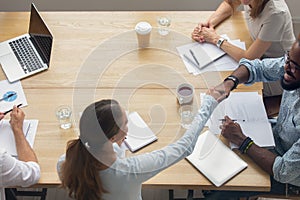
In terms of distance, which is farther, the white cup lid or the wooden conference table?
the white cup lid

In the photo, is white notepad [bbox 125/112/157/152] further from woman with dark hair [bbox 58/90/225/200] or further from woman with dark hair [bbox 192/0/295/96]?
woman with dark hair [bbox 192/0/295/96]

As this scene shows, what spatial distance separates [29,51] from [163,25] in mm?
673

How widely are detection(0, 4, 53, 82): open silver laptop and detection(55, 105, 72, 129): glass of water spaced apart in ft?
0.95

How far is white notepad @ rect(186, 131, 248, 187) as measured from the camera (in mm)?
1796

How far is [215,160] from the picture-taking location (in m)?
1.85

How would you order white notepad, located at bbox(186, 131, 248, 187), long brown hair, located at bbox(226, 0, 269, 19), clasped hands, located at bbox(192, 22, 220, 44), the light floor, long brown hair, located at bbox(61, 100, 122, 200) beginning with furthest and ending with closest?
the light floor, clasped hands, located at bbox(192, 22, 220, 44), long brown hair, located at bbox(226, 0, 269, 19), white notepad, located at bbox(186, 131, 248, 187), long brown hair, located at bbox(61, 100, 122, 200)

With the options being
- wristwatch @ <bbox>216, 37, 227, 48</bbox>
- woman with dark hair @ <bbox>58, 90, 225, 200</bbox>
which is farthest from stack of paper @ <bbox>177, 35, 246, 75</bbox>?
woman with dark hair @ <bbox>58, 90, 225, 200</bbox>

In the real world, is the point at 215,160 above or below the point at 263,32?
below

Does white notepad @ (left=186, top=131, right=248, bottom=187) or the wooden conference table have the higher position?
the wooden conference table

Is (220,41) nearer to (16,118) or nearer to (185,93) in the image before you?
(185,93)

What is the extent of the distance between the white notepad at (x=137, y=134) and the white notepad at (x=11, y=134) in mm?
398

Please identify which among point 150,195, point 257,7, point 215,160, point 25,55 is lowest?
point 150,195

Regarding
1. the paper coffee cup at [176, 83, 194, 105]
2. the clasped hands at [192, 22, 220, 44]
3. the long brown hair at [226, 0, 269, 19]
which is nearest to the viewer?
the paper coffee cup at [176, 83, 194, 105]

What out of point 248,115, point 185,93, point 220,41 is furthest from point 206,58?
point 248,115
